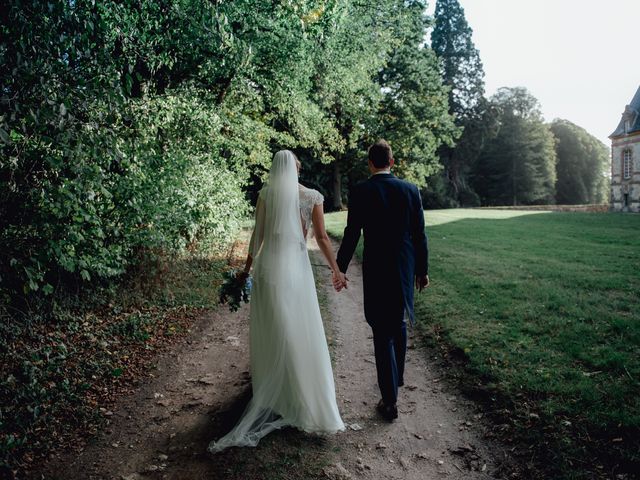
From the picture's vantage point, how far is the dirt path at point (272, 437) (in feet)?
11.8

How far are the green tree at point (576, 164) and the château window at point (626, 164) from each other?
20.2 m

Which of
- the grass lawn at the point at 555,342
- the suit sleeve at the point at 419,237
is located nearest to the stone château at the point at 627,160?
the grass lawn at the point at 555,342

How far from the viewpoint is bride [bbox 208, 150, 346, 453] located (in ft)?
13.3

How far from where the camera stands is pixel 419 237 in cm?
450

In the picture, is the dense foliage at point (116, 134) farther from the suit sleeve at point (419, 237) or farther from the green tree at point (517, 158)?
the green tree at point (517, 158)

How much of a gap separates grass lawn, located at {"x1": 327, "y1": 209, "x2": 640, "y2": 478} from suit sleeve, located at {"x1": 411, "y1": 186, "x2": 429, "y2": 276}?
64.5 inches

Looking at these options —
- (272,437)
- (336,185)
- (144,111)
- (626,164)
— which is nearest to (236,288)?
(272,437)

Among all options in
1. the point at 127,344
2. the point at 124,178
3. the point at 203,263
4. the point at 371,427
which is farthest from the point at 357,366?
the point at 203,263

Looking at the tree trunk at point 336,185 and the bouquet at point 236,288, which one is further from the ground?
the tree trunk at point 336,185

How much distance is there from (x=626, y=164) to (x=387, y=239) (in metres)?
49.4

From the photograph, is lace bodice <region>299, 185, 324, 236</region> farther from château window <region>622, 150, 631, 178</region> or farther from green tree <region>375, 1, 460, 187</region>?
château window <region>622, 150, 631, 178</region>

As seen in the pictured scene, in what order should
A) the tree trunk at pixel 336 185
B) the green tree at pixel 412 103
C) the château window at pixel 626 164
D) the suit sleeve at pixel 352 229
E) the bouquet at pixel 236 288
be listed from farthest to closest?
1. the château window at pixel 626 164
2. the tree trunk at pixel 336 185
3. the green tree at pixel 412 103
4. the bouquet at pixel 236 288
5. the suit sleeve at pixel 352 229

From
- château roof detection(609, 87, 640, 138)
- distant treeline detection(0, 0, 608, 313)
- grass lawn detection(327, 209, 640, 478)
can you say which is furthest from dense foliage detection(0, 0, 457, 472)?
château roof detection(609, 87, 640, 138)

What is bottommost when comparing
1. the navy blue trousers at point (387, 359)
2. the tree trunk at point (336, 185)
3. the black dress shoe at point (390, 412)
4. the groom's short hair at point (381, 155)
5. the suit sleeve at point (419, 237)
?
the black dress shoe at point (390, 412)
